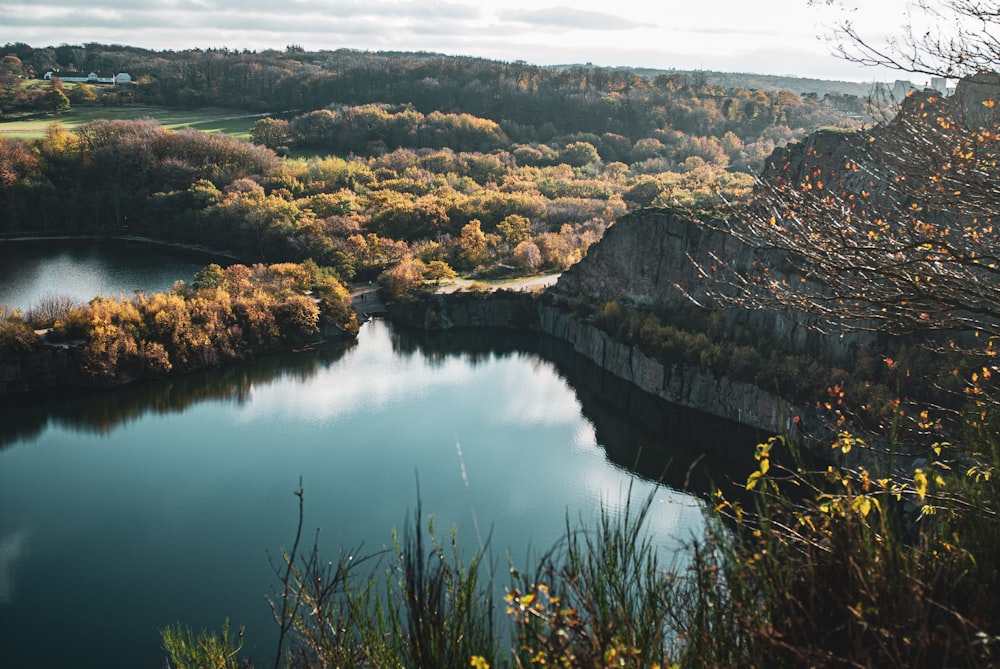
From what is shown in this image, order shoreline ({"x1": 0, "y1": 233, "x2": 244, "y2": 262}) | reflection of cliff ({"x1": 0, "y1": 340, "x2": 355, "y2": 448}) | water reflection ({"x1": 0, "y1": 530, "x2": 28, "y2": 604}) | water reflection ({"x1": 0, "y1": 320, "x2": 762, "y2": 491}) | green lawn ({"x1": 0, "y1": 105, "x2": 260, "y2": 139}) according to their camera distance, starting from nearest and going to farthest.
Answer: water reflection ({"x1": 0, "y1": 530, "x2": 28, "y2": 604}) < water reflection ({"x1": 0, "y1": 320, "x2": 762, "y2": 491}) < reflection of cliff ({"x1": 0, "y1": 340, "x2": 355, "y2": 448}) < shoreline ({"x1": 0, "y1": 233, "x2": 244, "y2": 262}) < green lawn ({"x1": 0, "y1": 105, "x2": 260, "y2": 139})

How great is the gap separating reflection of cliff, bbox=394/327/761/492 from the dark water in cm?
1406

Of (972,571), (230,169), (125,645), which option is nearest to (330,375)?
(125,645)

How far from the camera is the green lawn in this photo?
204 feet

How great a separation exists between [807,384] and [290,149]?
51.0 m

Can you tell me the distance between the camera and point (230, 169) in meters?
52.8

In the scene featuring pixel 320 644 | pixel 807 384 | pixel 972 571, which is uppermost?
pixel 972 571

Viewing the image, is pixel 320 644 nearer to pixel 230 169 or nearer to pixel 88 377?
pixel 88 377

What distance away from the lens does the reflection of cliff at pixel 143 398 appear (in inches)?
931

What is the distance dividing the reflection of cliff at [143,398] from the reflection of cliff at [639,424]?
4.96m

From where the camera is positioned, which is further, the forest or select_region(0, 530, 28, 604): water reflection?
the forest

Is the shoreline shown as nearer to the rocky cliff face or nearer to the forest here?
the forest

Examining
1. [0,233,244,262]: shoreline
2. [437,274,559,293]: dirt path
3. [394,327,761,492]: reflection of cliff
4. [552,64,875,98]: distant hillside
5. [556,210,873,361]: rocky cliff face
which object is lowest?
[394,327,761,492]: reflection of cliff

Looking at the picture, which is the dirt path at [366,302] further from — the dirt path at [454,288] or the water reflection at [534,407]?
the water reflection at [534,407]

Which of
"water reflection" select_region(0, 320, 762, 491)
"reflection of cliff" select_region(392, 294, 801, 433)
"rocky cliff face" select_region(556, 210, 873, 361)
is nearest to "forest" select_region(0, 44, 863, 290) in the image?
"rocky cliff face" select_region(556, 210, 873, 361)
